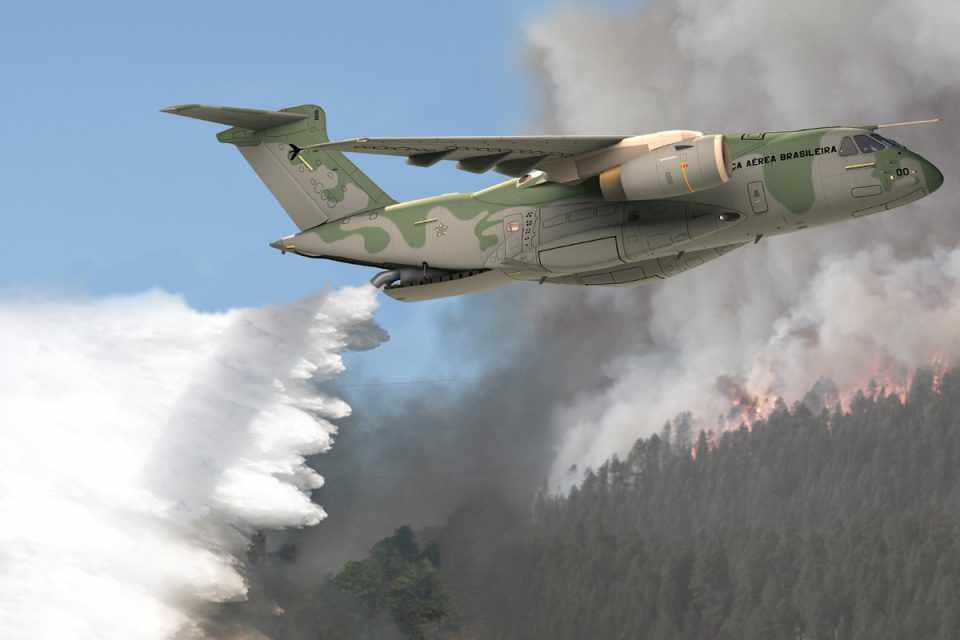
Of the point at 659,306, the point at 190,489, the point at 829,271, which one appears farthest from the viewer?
the point at 659,306

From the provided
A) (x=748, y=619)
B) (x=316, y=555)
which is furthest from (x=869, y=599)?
(x=316, y=555)

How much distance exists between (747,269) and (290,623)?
16250 millimetres

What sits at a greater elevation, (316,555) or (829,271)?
(829,271)

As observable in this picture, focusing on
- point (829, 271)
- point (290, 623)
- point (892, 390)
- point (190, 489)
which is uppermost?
point (829, 271)

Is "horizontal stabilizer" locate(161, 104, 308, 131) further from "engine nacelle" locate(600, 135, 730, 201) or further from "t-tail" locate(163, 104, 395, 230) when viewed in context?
"engine nacelle" locate(600, 135, 730, 201)

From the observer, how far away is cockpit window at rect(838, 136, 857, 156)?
2150 centimetres

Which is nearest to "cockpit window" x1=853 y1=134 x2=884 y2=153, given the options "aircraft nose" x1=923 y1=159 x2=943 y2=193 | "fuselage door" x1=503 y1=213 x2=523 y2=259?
"aircraft nose" x1=923 y1=159 x2=943 y2=193

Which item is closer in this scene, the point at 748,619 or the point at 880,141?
the point at 880,141

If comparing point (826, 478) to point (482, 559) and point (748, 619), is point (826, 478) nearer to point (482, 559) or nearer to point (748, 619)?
point (748, 619)

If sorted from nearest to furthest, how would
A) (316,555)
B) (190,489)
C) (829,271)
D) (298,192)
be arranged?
(298,192), (190,489), (316,555), (829,271)

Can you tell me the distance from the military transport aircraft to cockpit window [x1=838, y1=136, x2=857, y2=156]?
19 mm

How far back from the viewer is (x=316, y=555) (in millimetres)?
36938

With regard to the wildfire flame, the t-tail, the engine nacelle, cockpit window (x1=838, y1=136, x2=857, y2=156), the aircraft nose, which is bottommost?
the engine nacelle

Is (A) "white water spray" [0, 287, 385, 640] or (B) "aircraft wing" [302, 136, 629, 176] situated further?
(A) "white water spray" [0, 287, 385, 640]
